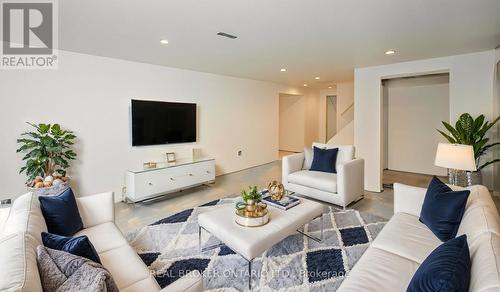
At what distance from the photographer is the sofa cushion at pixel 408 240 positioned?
1725 mm

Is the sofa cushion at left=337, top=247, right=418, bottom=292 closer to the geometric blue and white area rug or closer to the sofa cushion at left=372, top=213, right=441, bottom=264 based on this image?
the sofa cushion at left=372, top=213, right=441, bottom=264

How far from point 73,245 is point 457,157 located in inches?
129

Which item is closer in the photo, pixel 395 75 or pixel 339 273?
pixel 339 273

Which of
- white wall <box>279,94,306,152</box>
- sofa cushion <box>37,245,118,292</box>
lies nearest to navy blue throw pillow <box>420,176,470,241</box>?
sofa cushion <box>37,245,118,292</box>

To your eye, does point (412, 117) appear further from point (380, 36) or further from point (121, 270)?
point (121, 270)

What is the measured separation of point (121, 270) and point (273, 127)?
6.25 metres

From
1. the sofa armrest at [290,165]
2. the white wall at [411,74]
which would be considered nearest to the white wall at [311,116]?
the white wall at [411,74]

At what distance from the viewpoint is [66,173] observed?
12.0ft

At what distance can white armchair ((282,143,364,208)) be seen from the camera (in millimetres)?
3594

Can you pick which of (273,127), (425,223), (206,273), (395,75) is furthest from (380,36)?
(273,127)

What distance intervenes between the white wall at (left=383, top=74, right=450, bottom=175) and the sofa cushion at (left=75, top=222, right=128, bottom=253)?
6.43m

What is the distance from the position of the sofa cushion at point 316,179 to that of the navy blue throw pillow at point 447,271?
2.44 m

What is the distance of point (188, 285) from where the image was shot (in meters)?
1.21

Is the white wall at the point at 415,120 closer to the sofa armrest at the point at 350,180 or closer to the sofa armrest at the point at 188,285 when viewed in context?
the sofa armrest at the point at 350,180
